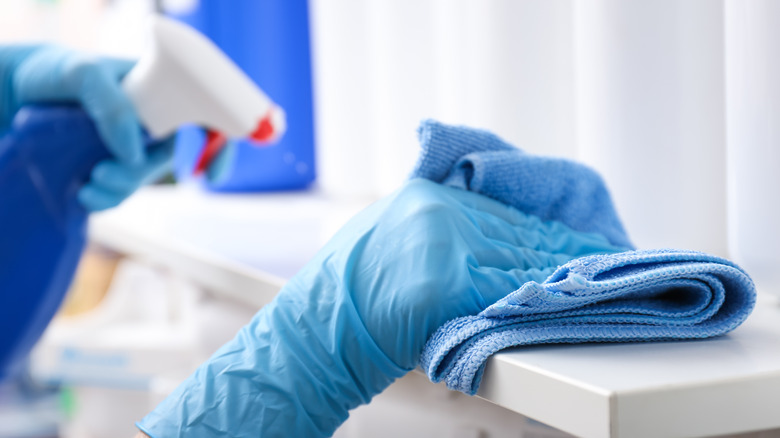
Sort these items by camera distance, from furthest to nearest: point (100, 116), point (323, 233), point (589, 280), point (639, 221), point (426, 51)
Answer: point (426, 51) < point (323, 233) < point (100, 116) < point (639, 221) < point (589, 280)

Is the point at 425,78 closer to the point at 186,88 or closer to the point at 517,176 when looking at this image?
the point at 186,88

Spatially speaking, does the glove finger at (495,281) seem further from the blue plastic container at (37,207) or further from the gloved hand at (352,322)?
A: the blue plastic container at (37,207)

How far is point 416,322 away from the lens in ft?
1.59

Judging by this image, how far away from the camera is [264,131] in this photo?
1117 millimetres

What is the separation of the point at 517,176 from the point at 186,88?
567 mm

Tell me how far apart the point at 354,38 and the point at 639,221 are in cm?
86

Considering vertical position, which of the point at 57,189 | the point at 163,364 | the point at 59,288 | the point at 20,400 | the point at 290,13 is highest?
the point at 290,13

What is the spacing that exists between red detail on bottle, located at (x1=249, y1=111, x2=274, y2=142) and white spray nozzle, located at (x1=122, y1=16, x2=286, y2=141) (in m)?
0.01

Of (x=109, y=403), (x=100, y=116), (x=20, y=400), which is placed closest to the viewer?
(x=100, y=116)

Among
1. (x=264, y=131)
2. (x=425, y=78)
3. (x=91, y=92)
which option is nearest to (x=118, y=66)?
(x=91, y=92)

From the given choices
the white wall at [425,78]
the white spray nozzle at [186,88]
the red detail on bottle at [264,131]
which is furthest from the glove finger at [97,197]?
the white wall at [425,78]

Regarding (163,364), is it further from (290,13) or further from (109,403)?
(290,13)

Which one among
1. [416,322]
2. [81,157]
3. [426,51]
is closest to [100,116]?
[81,157]

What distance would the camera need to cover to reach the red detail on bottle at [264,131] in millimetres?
1101
